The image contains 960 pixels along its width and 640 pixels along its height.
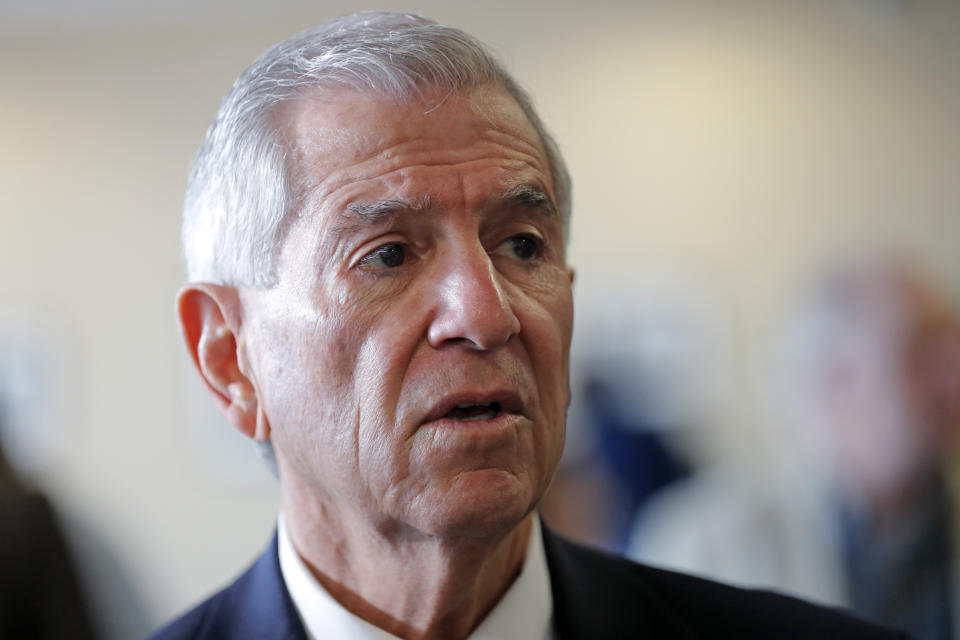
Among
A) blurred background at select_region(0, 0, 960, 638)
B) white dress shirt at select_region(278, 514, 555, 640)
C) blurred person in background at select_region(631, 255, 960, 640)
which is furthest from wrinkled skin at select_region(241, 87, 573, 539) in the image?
blurred background at select_region(0, 0, 960, 638)

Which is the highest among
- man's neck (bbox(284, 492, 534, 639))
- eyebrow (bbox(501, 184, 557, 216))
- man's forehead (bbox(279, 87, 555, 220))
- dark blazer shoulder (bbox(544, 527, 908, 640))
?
man's forehead (bbox(279, 87, 555, 220))

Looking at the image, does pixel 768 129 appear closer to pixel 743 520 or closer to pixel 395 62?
pixel 743 520

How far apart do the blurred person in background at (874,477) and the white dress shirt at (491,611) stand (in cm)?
120

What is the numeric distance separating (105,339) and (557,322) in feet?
12.5

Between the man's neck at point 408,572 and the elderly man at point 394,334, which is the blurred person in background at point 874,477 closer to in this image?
the elderly man at point 394,334

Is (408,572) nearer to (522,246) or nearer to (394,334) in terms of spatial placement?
(394,334)

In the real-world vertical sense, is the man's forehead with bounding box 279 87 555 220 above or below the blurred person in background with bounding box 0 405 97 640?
above

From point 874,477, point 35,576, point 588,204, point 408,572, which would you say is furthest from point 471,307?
point 588,204

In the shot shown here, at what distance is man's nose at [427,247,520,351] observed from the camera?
1.14 metres

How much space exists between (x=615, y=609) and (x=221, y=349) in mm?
645

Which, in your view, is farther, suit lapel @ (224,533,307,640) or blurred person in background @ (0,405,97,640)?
blurred person in background @ (0,405,97,640)

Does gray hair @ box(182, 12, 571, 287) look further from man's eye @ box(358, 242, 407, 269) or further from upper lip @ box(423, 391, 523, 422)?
upper lip @ box(423, 391, 523, 422)

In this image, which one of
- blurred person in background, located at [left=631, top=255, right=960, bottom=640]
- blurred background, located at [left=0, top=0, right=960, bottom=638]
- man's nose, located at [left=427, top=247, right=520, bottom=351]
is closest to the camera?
man's nose, located at [left=427, top=247, right=520, bottom=351]

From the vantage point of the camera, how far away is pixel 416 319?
118 cm
